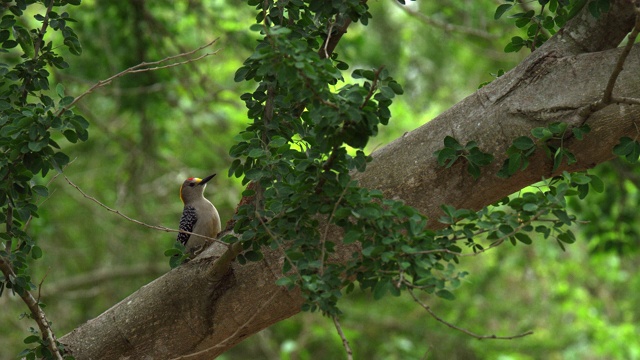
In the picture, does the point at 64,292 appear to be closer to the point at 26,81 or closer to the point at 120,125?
the point at 120,125

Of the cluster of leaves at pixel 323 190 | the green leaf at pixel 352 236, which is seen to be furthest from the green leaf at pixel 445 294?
the green leaf at pixel 352 236

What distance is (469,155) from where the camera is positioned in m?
3.02

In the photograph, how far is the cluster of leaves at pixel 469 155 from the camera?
9.89 ft

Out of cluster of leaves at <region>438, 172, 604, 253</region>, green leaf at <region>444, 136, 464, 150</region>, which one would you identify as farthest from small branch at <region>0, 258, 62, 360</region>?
green leaf at <region>444, 136, 464, 150</region>

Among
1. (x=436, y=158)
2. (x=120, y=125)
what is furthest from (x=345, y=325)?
(x=436, y=158)

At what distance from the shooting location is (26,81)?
3.31 m

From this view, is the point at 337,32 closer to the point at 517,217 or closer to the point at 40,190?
the point at 517,217

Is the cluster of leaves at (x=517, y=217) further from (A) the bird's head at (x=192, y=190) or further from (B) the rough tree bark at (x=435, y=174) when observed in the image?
(A) the bird's head at (x=192, y=190)

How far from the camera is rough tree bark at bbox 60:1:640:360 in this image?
2.99 m

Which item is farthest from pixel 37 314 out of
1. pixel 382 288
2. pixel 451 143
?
pixel 451 143

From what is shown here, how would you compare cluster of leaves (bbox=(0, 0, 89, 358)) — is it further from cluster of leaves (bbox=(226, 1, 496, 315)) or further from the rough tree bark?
cluster of leaves (bbox=(226, 1, 496, 315))

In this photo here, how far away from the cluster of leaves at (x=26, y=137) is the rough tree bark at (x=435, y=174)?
424 millimetres

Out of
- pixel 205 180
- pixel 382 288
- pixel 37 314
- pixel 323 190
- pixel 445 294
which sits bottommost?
pixel 445 294

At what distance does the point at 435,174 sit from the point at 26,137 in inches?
60.5
